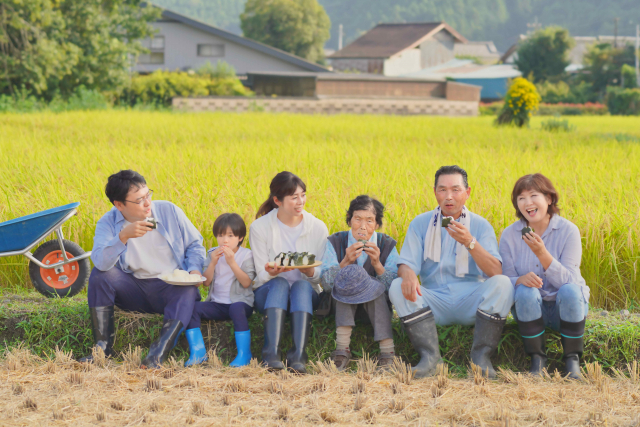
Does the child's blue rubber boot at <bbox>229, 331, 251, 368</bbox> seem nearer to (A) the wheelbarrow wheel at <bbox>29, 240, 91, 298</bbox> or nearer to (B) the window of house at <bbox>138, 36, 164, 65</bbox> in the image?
(A) the wheelbarrow wheel at <bbox>29, 240, 91, 298</bbox>

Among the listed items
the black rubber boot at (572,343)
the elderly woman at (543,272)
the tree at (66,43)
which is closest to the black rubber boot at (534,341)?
the elderly woman at (543,272)

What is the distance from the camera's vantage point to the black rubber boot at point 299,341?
3.19 metres

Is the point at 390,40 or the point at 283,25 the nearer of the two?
the point at 283,25

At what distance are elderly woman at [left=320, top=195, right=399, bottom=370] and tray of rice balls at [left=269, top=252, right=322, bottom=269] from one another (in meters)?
0.11

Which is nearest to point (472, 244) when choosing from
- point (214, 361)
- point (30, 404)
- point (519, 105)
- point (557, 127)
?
point (214, 361)

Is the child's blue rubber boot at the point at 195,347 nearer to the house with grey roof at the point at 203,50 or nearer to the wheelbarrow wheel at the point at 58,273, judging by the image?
the wheelbarrow wheel at the point at 58,273

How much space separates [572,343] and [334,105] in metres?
21.2

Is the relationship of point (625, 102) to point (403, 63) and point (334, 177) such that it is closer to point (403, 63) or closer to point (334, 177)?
point (403, 63)

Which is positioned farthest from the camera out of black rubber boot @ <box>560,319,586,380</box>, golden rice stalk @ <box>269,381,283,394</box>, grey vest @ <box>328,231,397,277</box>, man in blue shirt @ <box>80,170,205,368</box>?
grey vest @ <box>328,231,397,277</box>

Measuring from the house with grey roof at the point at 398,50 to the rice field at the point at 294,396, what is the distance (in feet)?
136

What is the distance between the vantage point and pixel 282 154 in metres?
7.73

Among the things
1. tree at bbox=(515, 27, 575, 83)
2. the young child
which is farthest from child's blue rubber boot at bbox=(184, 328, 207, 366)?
tree at bbox=(515, 27, 575, 83)

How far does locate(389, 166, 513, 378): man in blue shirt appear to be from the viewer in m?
3.20

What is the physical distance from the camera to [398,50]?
44.4 m
